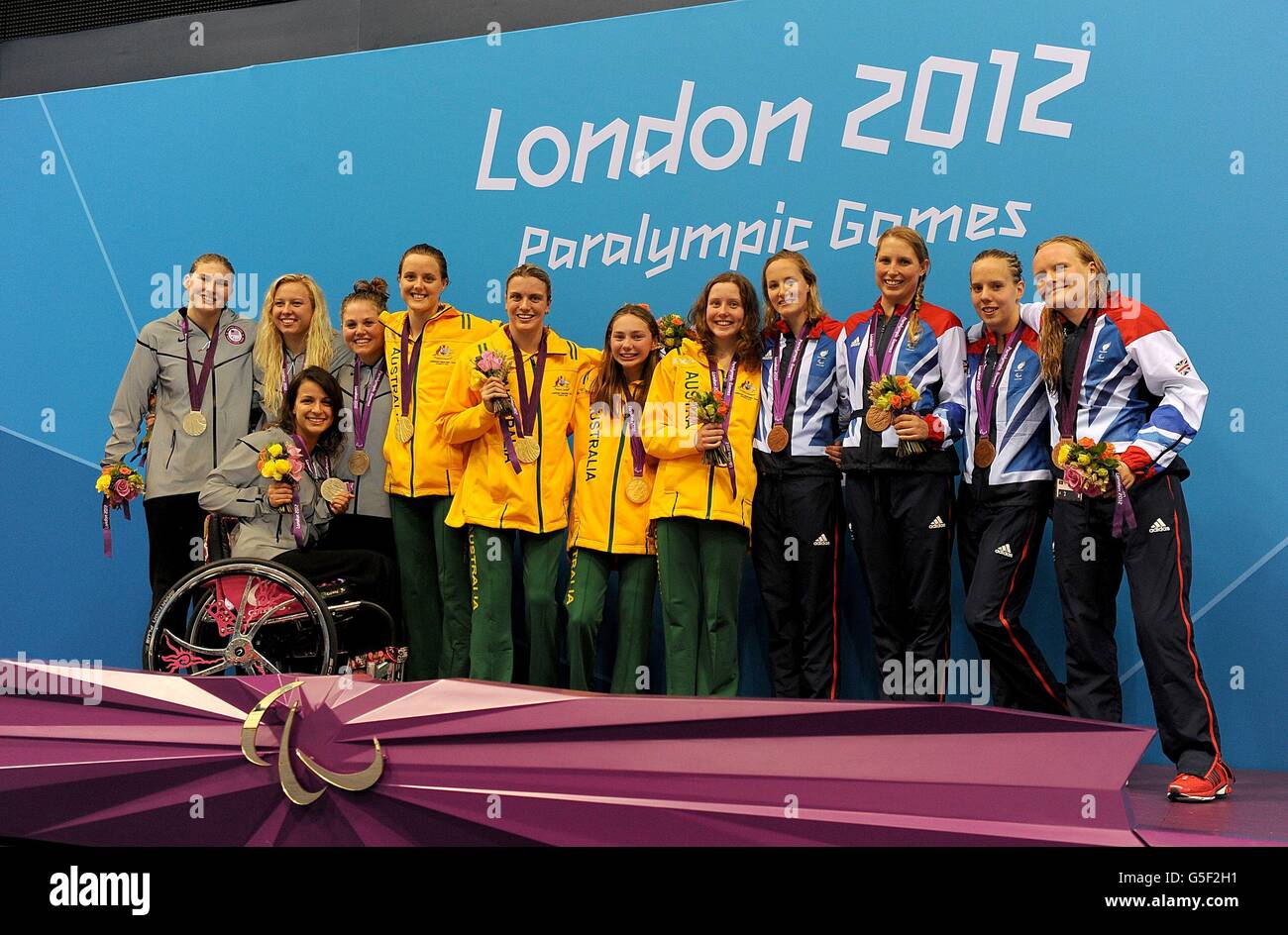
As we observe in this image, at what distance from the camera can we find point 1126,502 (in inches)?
150

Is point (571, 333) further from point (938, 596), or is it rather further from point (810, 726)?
point (810, 726)

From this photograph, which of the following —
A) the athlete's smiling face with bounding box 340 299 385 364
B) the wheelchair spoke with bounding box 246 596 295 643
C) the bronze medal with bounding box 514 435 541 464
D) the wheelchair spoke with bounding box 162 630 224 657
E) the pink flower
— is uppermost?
the athlete's smiling face with bounding box 340 299 385 364

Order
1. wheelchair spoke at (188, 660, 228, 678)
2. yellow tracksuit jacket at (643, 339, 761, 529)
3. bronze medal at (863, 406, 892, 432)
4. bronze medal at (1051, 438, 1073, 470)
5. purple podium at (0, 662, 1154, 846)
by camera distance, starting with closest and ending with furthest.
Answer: purple podium at (0, 662, 1154, 846), bronze medal at (1051, 438, 1073, 470), wheelchair spoke at (188, 660, 228, 678), bronze medal at (863, 406, 892, 432), yellow tracksuit jacket at (643, 339, 761, 529)

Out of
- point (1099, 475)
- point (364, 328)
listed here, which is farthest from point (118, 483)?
point (1099, 475)

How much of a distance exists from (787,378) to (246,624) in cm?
207

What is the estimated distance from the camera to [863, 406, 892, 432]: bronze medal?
4.43m

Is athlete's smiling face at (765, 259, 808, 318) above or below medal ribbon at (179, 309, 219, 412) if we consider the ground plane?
above

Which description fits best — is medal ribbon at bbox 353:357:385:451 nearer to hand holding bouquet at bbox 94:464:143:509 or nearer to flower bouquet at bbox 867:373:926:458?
hand holding bouquet at bbox 94:464:143:509

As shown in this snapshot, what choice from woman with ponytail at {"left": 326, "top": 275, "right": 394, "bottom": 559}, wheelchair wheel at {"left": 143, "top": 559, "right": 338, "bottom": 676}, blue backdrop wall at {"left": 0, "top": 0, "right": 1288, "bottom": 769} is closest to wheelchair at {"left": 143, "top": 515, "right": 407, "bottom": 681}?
wheelchair wheel at {"left": 143, "top": 559, "right": 338, "bottom": 676}

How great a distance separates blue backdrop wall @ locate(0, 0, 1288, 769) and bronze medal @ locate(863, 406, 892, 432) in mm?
896

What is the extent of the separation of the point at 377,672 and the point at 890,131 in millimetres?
2968

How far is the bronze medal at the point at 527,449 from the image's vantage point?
190 inches
